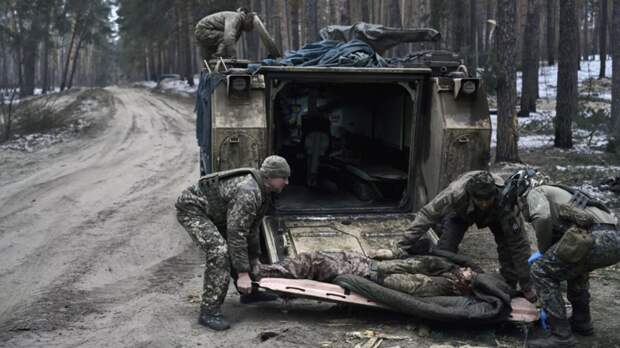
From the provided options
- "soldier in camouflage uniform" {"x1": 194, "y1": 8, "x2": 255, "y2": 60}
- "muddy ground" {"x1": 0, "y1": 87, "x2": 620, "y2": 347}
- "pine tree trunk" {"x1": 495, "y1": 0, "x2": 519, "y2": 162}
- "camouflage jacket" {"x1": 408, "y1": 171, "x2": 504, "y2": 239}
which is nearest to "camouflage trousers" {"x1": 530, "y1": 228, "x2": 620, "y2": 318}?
"muddy ground" {"x1": 0, "y1": 87, "x2": 620, "y2": 347}

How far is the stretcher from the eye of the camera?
5410 mm

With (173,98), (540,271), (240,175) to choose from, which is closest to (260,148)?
(240,175)

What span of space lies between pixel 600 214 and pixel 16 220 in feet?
25.6

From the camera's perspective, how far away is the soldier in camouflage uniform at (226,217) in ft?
17.8

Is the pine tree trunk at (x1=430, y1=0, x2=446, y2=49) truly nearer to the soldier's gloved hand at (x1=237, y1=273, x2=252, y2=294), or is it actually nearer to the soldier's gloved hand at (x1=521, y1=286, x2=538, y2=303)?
the soldier's gloved hand at (x1=521, y1=286, x2=538, y2=303)

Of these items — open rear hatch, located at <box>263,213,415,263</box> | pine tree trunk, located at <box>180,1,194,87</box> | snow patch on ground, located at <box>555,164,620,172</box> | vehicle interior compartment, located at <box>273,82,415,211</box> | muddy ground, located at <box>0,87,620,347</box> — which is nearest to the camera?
muddy ground, located at <box>0,87,620,347</box>

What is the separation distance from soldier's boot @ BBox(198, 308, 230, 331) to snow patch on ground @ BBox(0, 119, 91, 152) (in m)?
13.4

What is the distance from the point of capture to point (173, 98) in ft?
112

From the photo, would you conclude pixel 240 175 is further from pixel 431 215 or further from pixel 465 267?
pixel 465 267

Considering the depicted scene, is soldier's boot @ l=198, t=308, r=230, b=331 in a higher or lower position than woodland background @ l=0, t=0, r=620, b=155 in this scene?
lower

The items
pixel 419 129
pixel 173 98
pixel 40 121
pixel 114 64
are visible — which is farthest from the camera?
pixel 114 64

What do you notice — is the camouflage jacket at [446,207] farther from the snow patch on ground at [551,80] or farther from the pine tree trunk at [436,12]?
the snow patch on ground at [551,80]

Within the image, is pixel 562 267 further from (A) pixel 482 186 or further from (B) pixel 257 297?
(B) pixel 257 297

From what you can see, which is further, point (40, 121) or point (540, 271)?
point (40, 121)
